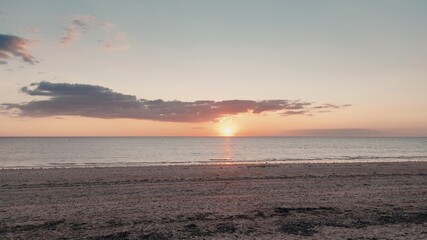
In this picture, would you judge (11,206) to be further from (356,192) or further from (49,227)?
(356,192)

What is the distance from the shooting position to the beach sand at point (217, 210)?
11289 millimetres

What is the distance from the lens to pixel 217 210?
14430 millimetres

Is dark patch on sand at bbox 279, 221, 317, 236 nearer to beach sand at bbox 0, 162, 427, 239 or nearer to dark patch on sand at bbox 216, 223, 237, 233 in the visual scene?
beach sand at bbox 0, 162, 427, 239

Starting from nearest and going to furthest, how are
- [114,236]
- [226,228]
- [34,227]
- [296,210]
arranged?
1. [114,236]
2. [226,228]
3. [34,227]
4. [296,210]

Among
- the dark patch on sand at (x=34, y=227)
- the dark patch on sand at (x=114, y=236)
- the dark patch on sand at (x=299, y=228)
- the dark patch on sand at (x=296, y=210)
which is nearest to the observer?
the dark patch on sand at (x=114, y=236)

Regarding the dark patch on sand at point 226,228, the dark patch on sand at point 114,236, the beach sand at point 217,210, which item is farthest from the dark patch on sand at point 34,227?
the dark patch on sand at point 226,228

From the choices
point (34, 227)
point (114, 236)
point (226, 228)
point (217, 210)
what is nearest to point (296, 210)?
point (217, 210)

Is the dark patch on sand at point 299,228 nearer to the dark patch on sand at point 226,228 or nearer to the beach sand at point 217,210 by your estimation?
the beach sand at point 217,210

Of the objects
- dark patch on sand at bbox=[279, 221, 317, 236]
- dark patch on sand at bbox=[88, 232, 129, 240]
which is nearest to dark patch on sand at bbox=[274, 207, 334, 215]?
dark patch on sand at bbox=[279, 221, 317, 236]

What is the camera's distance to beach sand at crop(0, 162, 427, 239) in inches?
444

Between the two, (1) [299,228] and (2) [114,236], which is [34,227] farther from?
(1) [299,228]

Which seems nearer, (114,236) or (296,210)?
(114,236)

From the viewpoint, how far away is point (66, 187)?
21969 mm

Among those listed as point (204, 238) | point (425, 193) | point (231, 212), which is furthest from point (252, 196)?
point (425, 193)
